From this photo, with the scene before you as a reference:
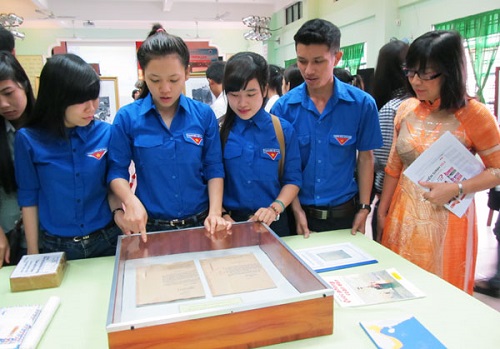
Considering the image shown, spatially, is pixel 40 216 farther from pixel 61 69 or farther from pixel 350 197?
pixel 350 197

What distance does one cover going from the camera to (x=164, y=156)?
1.44 metres

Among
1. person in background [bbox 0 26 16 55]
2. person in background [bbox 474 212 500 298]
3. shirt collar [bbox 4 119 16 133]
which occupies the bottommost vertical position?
person in background [bbox 474 212 500 298]

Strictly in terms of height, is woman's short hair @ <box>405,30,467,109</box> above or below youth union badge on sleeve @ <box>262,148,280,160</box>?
above

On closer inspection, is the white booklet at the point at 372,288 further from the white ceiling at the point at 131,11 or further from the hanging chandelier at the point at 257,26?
the white ceiling at the point at 131,11

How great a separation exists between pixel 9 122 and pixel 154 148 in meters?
0.63

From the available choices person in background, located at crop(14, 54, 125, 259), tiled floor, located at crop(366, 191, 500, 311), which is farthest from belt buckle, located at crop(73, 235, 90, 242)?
tiled floor, located at crop(366, 191, 500, 311)

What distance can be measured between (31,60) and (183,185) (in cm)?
1033

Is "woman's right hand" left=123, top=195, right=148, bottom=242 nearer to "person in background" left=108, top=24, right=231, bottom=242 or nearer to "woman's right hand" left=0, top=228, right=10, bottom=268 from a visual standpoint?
"person in background" left=108, top=24, right=231, bottom=242

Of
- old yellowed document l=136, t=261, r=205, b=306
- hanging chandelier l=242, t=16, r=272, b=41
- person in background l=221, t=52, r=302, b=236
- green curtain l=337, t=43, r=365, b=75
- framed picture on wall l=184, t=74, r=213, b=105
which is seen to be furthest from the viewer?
hanging chandelier l=242, t=16, r=272, b=41

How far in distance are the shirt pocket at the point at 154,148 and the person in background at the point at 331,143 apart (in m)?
0.59

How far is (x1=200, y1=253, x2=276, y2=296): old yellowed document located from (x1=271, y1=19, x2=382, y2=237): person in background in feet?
1.51

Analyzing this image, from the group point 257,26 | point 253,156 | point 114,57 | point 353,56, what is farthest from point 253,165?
point 114,57

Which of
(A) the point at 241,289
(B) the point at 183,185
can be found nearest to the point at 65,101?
(B) the point at 183,185

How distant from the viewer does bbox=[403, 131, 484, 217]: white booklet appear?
147 centimetres
